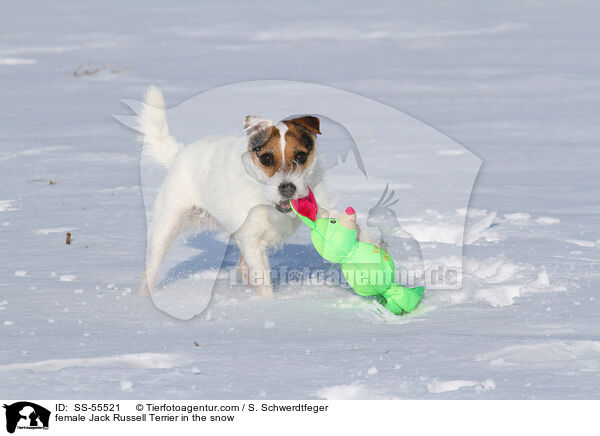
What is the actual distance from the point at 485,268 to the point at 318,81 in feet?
21.5

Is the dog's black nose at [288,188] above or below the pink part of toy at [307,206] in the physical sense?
above

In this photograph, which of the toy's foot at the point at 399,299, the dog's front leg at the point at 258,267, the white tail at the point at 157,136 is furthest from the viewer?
→ the white tail at the point at 157,136

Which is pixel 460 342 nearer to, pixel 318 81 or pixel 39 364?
pixel 39 364

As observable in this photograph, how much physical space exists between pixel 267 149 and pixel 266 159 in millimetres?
59

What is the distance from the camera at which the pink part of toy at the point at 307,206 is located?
4.30 meters

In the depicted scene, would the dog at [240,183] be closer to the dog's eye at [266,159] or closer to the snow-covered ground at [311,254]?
the dog's eye at [266,159]

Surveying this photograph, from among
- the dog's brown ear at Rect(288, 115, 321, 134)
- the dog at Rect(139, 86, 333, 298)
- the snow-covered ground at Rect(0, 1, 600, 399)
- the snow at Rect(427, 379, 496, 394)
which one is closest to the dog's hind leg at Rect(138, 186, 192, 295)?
the dog at Rect(139, 86, 333, 298)

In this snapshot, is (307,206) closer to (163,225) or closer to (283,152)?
(283,152)

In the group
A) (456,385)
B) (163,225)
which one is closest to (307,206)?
(163,225)

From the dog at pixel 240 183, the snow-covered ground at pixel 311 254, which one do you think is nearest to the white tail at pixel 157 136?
the dog at pixel 240 183

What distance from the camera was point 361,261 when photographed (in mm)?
4211

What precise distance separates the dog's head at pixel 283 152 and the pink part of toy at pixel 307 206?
40 millimetres

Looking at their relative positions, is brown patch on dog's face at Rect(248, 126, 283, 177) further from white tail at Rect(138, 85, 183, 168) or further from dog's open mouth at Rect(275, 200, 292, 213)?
white tail at Rect(138, 85, 183, 168)
